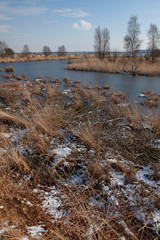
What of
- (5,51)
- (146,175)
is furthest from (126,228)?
(5,51)

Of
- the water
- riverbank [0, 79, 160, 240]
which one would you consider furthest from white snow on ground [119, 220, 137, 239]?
the water

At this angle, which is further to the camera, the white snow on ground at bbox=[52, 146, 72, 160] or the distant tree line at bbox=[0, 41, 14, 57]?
the distant tree line at bbox=[0, 41, 14, 57]

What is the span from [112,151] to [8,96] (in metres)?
4.81

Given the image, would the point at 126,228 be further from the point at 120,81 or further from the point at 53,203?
the point at 120,81

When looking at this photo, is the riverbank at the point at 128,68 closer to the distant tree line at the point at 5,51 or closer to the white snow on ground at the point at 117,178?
the white snow on ground at the point at 117,178

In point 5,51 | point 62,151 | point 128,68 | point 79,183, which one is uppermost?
point 5,51

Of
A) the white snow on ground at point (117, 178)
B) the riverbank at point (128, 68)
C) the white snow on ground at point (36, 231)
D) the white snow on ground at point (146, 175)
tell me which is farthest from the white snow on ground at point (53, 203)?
the riverbank at point (128, 68)

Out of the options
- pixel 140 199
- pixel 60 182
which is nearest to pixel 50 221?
pixel 60 182

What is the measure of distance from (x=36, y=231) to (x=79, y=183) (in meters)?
0.74

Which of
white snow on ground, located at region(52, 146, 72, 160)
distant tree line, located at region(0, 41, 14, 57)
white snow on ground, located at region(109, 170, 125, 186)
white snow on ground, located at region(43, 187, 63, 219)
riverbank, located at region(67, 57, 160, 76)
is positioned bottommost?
white snow on ground, located at region(43, 187, 63, 219)

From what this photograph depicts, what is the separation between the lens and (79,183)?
1931mm

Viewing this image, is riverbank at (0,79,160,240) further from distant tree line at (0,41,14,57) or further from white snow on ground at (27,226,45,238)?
distant tree line at (0,41,14,57)

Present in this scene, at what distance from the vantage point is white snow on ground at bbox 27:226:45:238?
49.7 inches

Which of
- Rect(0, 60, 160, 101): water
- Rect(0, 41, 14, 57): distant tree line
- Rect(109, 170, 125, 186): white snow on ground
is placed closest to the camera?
Rect(109, 170, 125, 186): white snow on ground
